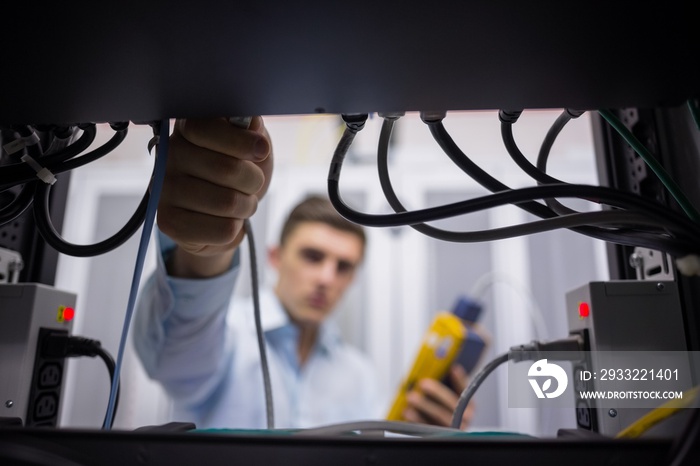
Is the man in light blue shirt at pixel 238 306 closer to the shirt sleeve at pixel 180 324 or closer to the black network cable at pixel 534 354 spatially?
the shirt sleeve at pixel 180 324

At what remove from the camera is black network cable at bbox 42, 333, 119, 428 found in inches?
15.2

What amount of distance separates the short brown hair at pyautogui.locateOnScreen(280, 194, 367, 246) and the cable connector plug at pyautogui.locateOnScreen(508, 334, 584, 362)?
1289 millimetres

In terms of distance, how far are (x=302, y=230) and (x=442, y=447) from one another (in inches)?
59.8

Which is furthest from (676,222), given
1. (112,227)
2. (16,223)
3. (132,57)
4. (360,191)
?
(112,227)

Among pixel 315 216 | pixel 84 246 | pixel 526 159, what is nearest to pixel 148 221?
pixel 84 246

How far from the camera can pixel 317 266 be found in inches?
67.0

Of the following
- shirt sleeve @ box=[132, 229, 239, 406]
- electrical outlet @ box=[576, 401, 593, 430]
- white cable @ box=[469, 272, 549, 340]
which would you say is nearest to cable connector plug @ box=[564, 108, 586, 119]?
electrical outlet @ box=[576, 401, 593, 430]

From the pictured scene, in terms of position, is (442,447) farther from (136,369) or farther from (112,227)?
(112,227)

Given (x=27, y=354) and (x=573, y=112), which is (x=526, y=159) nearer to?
(x=573, y=112)

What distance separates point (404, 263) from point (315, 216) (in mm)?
404

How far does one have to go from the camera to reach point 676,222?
9.2 inches

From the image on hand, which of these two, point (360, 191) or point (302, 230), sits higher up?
point (360, 191)

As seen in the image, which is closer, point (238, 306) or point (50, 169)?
point (50, 169)

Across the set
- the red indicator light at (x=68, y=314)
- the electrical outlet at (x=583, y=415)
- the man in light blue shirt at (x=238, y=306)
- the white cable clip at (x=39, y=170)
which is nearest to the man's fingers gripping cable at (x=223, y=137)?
the man in light blue shirt at (x=238, y=306)
